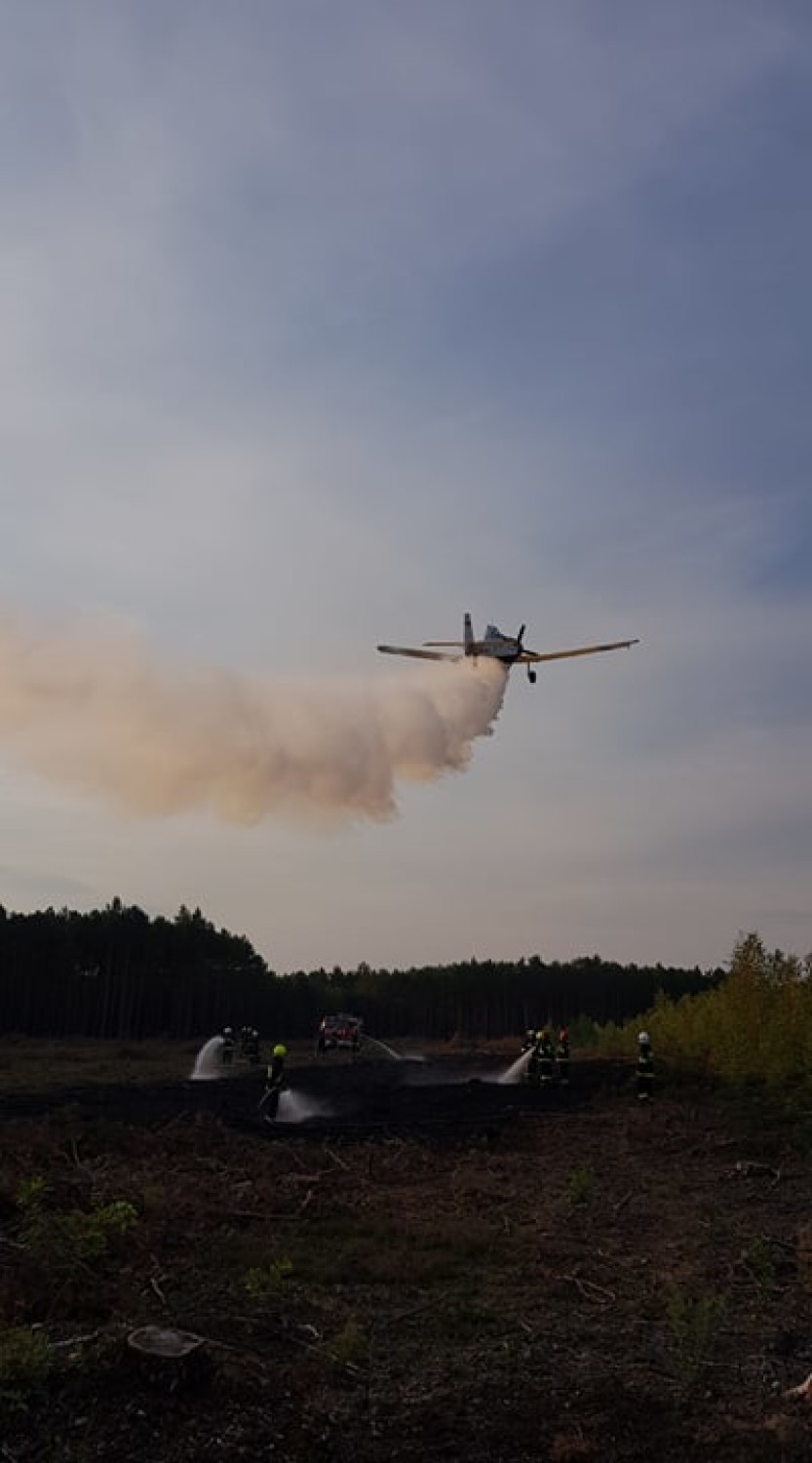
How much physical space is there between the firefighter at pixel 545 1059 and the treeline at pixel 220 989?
58.9m

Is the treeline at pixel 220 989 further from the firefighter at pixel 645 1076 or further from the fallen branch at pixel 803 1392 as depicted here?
the fallen branch at pixel 803 1392

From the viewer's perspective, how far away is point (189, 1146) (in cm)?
2072

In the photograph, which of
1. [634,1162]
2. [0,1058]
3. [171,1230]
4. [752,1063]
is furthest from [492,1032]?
[171,1230]

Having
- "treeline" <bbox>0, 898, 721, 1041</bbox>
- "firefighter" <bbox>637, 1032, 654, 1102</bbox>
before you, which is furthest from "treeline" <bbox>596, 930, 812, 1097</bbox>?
"treeline" <bbox>0, 898, 721, 1041</bbox>

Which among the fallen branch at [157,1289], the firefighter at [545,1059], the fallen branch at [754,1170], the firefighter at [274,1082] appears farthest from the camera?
the firefighter at [545,1059]

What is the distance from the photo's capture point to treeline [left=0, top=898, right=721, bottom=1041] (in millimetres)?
86375

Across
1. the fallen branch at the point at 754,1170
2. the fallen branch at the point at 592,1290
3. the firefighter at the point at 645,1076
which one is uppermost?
the firefighter at the point at 645,1076

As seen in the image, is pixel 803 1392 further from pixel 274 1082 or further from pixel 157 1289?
pixel 274 1082

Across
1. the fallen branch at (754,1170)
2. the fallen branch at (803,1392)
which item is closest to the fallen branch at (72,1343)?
the fallen branch at (803,1392)

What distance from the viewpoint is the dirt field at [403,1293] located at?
317 inches

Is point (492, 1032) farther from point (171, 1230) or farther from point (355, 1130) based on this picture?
point (171, 1230)

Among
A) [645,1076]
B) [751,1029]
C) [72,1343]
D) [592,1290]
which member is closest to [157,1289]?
[72,1343]

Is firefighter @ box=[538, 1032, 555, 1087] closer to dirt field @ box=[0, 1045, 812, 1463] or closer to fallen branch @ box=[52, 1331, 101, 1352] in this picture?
dirt field @ box=[0, 1045, 812, 1463]

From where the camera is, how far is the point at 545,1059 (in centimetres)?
3447
